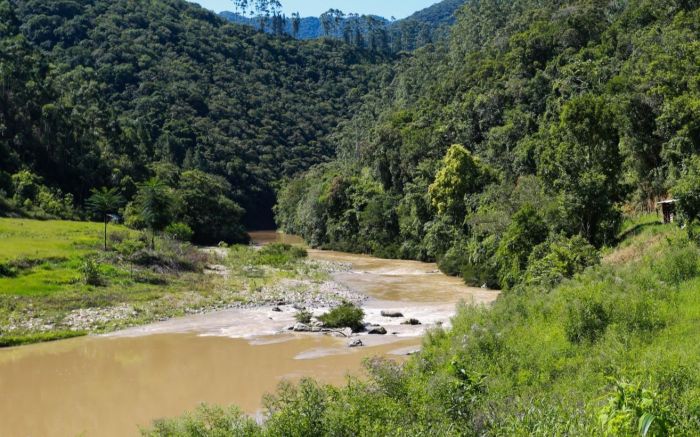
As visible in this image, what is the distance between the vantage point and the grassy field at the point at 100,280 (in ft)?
108

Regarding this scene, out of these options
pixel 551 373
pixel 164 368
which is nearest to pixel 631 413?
pixel 551 373

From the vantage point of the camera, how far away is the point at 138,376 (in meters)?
24.5

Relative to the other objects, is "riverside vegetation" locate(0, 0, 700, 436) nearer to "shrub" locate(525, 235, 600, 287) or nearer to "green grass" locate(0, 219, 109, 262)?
"shrub" locate(525, 235, 600, 287)

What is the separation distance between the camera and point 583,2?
75.5 metres

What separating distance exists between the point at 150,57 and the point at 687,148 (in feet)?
481

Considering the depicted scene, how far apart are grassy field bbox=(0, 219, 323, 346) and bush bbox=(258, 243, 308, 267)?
82cm

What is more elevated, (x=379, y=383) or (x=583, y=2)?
(x=583, y=2)

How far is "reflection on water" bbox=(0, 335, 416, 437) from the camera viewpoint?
19672mm

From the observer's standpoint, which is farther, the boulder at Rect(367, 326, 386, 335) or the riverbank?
the riverbank

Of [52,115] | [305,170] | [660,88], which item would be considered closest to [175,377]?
[660,88]

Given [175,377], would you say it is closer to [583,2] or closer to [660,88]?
[660,88]

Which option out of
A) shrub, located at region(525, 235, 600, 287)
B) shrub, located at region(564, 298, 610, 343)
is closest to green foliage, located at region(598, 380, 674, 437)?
shrub, located at region(564, 298, 610, 343)

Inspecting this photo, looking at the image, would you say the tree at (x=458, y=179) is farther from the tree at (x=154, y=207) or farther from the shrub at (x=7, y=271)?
the shrub at (x=7, y=271)

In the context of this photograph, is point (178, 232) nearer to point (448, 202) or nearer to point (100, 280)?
point (100, 280)
